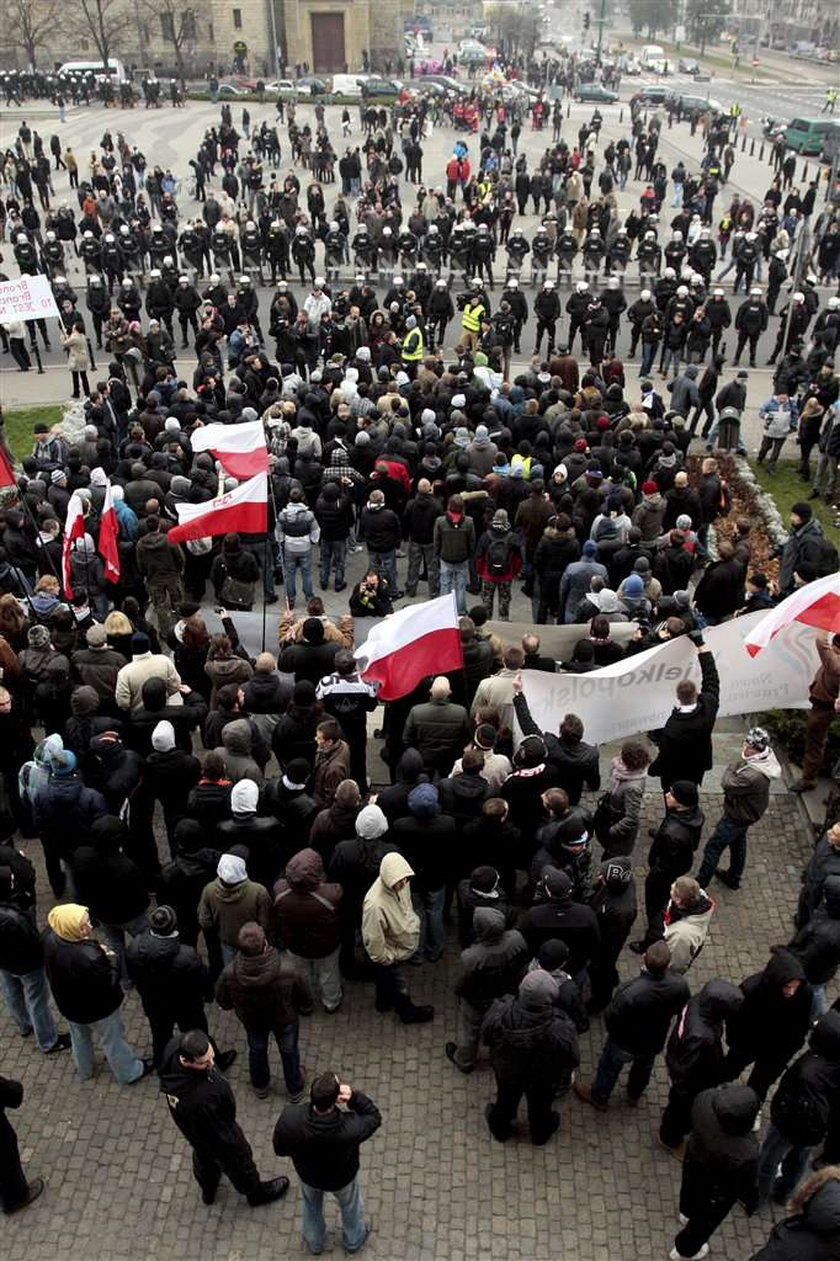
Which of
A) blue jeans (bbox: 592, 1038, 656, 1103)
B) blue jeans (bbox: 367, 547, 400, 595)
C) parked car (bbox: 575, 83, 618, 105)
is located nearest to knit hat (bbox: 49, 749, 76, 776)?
blue jeans (bbox: 592, 1038, 656, 1103)

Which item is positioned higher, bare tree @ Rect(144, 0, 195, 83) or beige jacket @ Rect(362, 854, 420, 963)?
bare tree @ Rect(144, 0, 195, 83)

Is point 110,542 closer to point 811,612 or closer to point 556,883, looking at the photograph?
point 556,883

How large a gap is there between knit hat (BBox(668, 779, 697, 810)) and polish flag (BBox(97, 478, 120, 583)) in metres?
6.44

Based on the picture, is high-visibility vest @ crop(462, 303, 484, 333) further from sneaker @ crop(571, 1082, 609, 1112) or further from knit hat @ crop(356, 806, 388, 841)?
sneaker @ crop(571, 1082, 609, 1112)

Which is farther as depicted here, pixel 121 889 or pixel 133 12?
pixel 133 12

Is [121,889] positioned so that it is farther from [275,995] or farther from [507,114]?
[507,114]

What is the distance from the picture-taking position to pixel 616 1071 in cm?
645

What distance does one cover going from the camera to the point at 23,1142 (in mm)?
6523

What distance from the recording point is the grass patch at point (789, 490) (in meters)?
14.7

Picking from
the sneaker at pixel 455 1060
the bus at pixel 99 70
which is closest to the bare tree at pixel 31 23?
the bus at pixel 99 70

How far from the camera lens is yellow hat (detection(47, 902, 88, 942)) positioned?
5.99m

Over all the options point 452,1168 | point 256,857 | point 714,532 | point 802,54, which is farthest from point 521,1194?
point 802,54

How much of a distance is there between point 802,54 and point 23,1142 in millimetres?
118616

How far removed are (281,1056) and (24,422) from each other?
14.7 m
